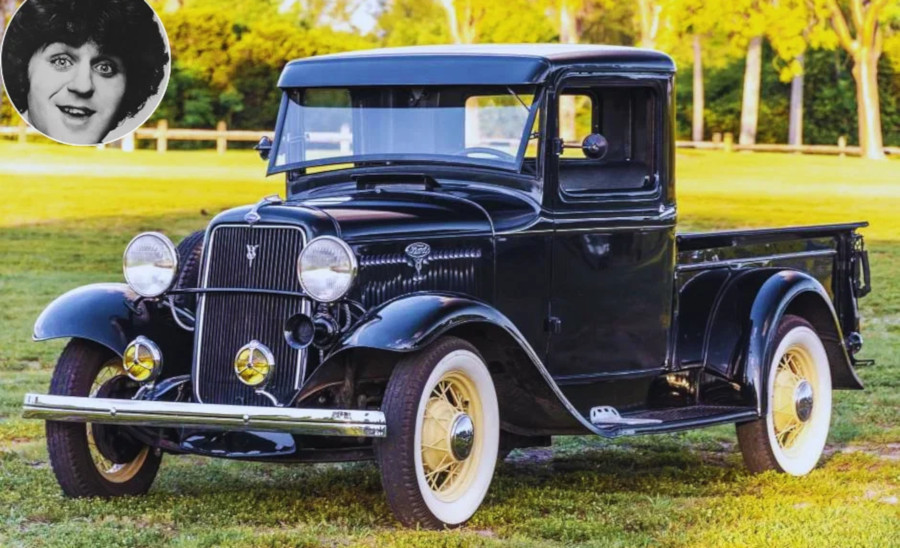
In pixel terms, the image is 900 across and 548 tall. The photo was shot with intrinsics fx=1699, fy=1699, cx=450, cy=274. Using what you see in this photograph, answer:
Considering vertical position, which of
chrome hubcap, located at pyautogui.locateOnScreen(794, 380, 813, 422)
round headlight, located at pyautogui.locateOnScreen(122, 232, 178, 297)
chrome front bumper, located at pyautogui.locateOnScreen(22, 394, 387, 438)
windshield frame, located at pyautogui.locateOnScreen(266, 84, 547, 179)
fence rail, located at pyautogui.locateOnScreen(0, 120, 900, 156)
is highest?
windshield frame, located at pyautogui.locateOnScreen(266, 84, 547, 179)

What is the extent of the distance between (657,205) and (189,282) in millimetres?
2134

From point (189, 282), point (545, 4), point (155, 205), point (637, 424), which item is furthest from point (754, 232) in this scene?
point (545, 4)

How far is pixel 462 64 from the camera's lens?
723 cm

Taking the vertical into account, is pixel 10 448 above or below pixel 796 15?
below

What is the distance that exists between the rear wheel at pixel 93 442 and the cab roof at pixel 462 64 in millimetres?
1574

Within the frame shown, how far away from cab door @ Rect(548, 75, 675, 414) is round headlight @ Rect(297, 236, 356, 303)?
120 cm

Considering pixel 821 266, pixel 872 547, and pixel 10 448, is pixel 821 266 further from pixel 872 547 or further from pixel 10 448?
pixel 10 448

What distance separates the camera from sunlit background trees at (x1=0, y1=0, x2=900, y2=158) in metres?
39.5

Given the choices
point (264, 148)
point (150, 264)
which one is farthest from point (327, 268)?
point (264, 148)

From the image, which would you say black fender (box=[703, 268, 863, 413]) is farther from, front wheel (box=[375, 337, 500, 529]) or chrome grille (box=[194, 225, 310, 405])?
chrome grille (box=[194, 225, 310, 405])

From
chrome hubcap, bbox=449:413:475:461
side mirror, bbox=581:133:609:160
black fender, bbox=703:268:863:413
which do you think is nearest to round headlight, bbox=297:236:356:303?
chrome hubcap, bbox=449:413:475:461

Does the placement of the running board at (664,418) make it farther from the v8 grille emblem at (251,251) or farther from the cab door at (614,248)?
the v8 grille emblem at (251,251)

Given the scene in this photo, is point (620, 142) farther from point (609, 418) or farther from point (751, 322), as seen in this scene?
point (609, 418)

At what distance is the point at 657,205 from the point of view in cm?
762
